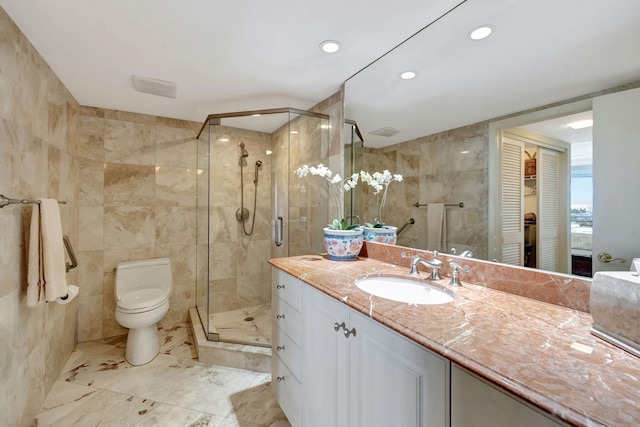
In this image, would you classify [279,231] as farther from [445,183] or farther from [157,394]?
[445,183]

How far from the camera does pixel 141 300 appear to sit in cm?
233

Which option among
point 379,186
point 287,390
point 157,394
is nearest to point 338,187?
point 379,186

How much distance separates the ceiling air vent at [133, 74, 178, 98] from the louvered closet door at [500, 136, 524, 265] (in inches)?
89.7

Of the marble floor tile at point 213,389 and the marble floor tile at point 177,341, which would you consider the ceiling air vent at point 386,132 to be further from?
the marble floor tile at point 177,341

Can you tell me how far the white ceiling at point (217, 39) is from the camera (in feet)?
4.20

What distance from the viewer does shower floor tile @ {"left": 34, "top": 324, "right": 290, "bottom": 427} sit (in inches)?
63.4

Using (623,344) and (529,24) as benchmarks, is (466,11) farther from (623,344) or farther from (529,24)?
(623,344)

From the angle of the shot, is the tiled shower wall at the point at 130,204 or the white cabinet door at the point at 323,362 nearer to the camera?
the white cabinet door at the point at 323,362

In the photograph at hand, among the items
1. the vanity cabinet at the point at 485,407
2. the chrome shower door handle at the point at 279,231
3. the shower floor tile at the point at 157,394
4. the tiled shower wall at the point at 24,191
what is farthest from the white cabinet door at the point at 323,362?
the tiled shower wall at the point at 24,191

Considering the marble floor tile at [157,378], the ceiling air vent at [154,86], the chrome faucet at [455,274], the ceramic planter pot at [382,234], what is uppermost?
the ceiling air vent at [154,86]

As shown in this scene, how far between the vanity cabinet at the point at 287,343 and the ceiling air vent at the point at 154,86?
1.68 m

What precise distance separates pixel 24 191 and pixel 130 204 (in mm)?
1196

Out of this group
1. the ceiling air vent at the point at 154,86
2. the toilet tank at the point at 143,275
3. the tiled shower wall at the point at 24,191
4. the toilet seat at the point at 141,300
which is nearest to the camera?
the tiled shower wall at the point at 24,191

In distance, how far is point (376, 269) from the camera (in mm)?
1503
